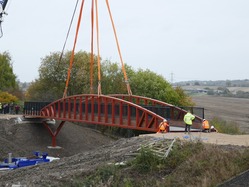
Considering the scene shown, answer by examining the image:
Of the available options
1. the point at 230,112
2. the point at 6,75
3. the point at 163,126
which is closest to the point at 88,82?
the point at 6,75

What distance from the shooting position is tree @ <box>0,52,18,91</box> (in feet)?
236

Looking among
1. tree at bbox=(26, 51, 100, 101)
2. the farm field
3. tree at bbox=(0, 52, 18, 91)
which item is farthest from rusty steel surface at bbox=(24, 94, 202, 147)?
tree at bbox=(0, 52, 18, 91)

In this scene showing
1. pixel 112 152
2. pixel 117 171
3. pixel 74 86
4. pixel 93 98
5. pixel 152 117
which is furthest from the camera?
pixel 74 86

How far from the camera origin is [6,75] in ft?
238

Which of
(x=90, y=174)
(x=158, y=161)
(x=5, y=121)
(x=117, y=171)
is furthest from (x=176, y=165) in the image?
(x=5, y=121)

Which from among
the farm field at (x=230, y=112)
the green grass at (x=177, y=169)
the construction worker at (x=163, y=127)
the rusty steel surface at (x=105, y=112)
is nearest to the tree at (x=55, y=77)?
the farm field at (x=230, y=112)

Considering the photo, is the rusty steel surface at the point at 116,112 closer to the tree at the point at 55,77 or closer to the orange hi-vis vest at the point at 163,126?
the orange hi-vis vest at the point at 163,126

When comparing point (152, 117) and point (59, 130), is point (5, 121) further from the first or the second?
point (152, 117)

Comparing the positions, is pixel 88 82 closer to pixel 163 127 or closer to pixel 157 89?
pixel 157 89

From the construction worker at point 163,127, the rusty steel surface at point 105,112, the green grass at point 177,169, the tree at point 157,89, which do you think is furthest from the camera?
the tree at point 157,89

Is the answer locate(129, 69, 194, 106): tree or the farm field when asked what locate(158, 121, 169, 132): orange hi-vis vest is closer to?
the farm field

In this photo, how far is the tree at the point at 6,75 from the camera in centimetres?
7181

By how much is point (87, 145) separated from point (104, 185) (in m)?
32.4

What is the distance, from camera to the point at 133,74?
64312 millimetres
